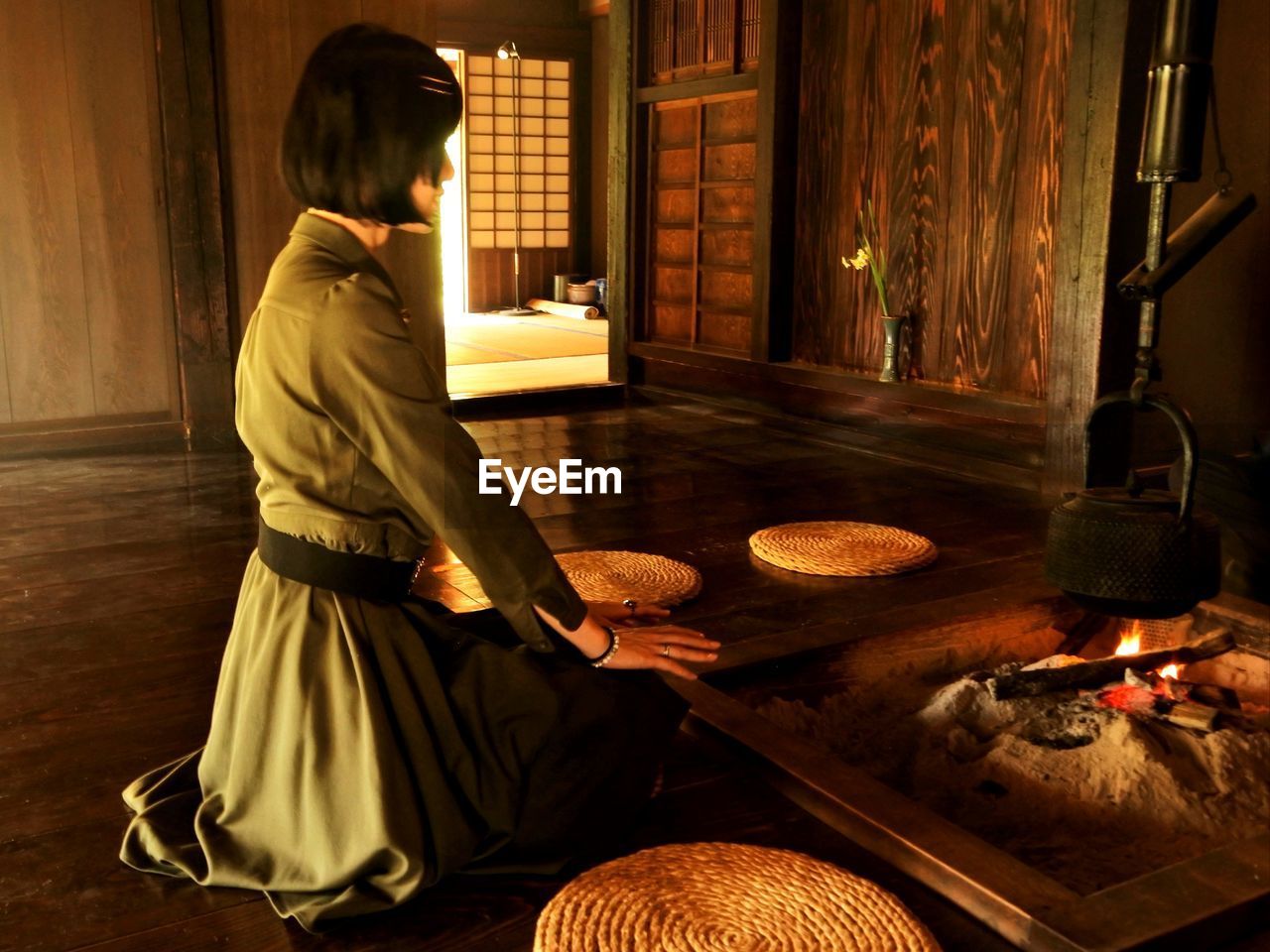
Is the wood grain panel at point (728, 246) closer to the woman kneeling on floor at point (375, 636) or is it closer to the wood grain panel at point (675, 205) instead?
the wood grain panel at point (675, 205)

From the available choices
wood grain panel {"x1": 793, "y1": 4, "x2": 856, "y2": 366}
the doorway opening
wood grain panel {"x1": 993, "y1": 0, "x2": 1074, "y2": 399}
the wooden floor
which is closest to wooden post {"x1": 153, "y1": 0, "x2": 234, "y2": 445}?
the wooden floor

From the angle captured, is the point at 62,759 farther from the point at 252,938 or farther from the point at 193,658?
the point at 252,938

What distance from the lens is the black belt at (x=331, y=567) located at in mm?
1574

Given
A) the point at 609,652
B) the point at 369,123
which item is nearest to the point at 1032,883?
the point at 609,652

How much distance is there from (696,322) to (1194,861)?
460cm

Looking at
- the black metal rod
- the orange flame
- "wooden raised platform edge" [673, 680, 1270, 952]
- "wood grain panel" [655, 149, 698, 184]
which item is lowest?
the orange flame

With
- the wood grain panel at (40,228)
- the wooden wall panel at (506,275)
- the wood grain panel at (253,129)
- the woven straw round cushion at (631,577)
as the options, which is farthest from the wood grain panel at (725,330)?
the wooden wall panel at (506,275)

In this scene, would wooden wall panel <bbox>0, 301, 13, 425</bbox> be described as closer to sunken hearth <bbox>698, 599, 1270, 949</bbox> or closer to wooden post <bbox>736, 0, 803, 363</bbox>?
wooden post <bbox>736, 0, 803, 363</bbox>

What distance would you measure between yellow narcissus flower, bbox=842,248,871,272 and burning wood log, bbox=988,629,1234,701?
2.71m

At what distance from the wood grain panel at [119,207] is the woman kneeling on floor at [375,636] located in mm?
3603

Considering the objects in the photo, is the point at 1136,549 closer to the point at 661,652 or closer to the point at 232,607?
the point at 661,652

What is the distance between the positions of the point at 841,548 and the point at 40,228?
3411 millimetres

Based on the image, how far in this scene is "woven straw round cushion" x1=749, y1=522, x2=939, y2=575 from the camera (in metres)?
3.12

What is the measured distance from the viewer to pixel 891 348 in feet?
15.7
